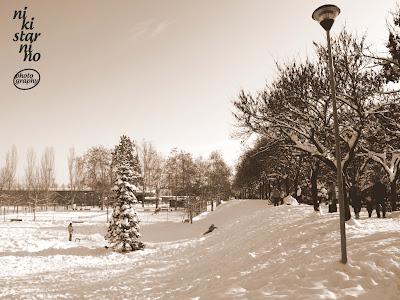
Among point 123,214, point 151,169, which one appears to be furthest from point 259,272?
point 151,169

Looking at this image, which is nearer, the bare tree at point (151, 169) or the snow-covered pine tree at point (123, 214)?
the snow-covered pine tree at point (123, 214)

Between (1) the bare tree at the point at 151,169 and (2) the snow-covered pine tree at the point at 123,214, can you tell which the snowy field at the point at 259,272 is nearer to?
(2) the snow-covered pine tree at the point at 123,214

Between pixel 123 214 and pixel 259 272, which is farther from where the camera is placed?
pixel 123 214

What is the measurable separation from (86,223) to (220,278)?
31.6m

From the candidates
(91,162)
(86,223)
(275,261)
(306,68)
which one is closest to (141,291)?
(275,261)

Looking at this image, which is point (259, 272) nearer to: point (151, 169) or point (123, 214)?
point (123, 214)

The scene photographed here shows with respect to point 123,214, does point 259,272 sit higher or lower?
lower

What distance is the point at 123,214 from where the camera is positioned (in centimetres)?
2275

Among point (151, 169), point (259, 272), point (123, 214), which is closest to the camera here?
point (259, 272)

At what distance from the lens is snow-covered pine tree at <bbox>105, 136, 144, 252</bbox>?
2192 centimetres

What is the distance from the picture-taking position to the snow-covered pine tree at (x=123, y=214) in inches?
863

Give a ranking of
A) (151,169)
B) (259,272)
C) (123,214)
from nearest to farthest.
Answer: (259,272) → (123,214) → (151,169)

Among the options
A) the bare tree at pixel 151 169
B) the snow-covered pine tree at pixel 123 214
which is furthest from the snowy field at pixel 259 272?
the bare tree at pixel 151 169

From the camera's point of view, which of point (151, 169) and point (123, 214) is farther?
point (151, 169)
